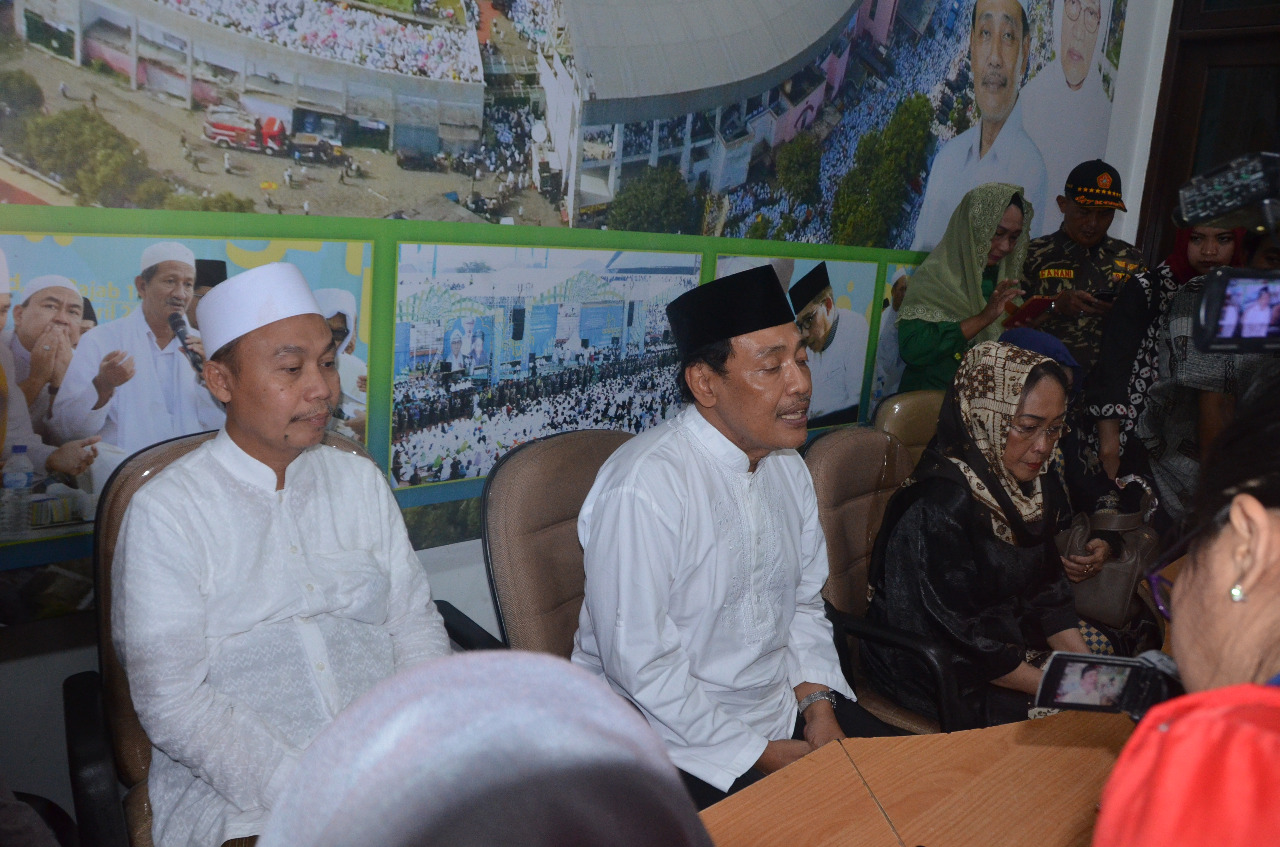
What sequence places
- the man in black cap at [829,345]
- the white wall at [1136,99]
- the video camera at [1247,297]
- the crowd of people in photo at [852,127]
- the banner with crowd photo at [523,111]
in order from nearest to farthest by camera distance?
1. the video camera at [1247,297]
2. the banner with crowd photo at [523,111]
3. the crowd of people in photo at [852,127]
4. the man in black cap at [829,345]
5. the white wall at [1136,99]

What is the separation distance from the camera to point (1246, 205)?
902 millimetres

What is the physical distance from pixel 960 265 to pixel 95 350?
3.24 meters

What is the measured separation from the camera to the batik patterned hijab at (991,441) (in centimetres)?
238

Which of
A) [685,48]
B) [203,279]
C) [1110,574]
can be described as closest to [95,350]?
[203,279]

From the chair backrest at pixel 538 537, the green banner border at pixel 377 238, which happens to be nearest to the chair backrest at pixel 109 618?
the green banner border at pixel 377 238

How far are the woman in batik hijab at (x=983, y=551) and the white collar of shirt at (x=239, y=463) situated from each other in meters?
1.51

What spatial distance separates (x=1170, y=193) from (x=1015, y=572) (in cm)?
434

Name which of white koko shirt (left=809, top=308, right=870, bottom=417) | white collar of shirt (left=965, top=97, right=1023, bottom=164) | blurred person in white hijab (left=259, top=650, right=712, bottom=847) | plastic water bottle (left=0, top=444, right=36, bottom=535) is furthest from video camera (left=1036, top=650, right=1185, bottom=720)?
white collar of shirt (left=965, top=97, right=1023, bottom=164)

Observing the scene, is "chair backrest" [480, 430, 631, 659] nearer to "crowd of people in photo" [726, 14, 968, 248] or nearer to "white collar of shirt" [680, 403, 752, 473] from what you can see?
"white collar of shirt" [680, 403, 752, 473]

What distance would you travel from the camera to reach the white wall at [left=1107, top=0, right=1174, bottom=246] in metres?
5.21

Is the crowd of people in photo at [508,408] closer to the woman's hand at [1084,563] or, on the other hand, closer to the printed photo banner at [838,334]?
the printed photo banner at [838,334]

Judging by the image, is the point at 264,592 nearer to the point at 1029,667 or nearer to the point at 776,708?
the point at 776,708

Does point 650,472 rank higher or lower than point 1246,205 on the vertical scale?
lower

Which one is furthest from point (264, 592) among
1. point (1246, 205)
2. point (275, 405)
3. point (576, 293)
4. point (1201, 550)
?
point (1246, 205)
